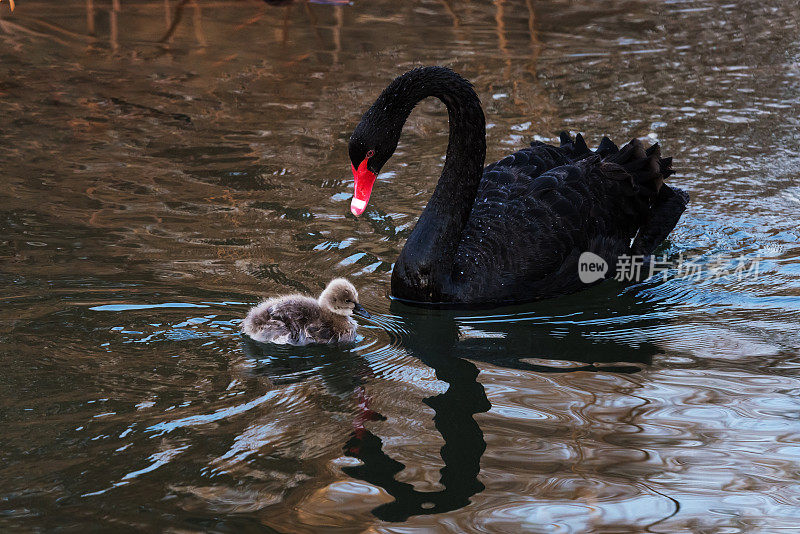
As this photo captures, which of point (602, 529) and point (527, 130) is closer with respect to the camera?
point (602, 529)

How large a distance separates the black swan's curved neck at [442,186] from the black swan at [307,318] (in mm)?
575

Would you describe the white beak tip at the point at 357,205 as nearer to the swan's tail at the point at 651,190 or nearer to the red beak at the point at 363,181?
the red beak at the point at 363,181

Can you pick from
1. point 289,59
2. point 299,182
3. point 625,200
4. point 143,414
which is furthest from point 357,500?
point 289,59

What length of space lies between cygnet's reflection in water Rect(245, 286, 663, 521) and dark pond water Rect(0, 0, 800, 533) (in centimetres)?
2

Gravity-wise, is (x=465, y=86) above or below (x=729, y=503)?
above

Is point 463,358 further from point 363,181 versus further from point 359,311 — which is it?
point 363,181

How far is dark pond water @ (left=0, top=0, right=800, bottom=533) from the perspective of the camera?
3512mm

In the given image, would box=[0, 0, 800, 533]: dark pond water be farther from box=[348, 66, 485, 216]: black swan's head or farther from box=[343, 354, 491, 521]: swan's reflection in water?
box=[348, 66, 485, 216]: black swan's head

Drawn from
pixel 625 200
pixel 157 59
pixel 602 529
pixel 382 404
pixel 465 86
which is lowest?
pixel 602 529

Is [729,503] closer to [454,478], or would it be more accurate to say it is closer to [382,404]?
[454,478]

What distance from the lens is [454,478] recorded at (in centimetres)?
363

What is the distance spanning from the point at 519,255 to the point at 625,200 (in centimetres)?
98

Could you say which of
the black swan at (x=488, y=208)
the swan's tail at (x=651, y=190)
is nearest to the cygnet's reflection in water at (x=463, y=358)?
the black swan at (x=488, y=208)

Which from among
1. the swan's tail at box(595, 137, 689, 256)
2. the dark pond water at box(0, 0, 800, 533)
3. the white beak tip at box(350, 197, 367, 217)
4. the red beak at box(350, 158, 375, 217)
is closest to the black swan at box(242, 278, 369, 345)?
the dark pond water at box(0, 0, 800, 533)
